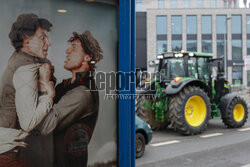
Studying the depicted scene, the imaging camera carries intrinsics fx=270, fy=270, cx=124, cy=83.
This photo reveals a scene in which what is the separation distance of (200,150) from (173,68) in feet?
11.3

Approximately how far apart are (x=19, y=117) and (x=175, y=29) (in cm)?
4213

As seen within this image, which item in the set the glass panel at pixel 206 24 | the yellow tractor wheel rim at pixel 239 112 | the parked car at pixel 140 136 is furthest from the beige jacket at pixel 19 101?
the glass panel at pixel 206 24

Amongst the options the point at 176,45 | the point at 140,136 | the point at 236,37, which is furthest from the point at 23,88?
the point at 236,37

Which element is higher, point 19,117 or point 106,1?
point 106,1

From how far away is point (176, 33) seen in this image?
138 feet

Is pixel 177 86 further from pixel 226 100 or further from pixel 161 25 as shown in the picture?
pixel 161 25

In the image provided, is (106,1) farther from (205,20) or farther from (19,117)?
(205,20)

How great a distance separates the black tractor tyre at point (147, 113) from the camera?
916 centimetres

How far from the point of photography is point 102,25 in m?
1.96

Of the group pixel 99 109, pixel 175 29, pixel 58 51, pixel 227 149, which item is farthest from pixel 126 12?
pixel 175 29

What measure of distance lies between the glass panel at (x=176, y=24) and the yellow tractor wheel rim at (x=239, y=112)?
3352cm

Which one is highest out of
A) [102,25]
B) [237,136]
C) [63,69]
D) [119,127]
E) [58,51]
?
[102,25]

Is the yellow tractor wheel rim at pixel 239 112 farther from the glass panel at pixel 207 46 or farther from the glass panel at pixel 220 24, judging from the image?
the glass panel at pixel 220 24

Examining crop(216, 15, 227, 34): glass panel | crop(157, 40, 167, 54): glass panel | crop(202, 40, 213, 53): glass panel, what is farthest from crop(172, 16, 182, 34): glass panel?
crop(216, 15, 227, 34): glass panel
